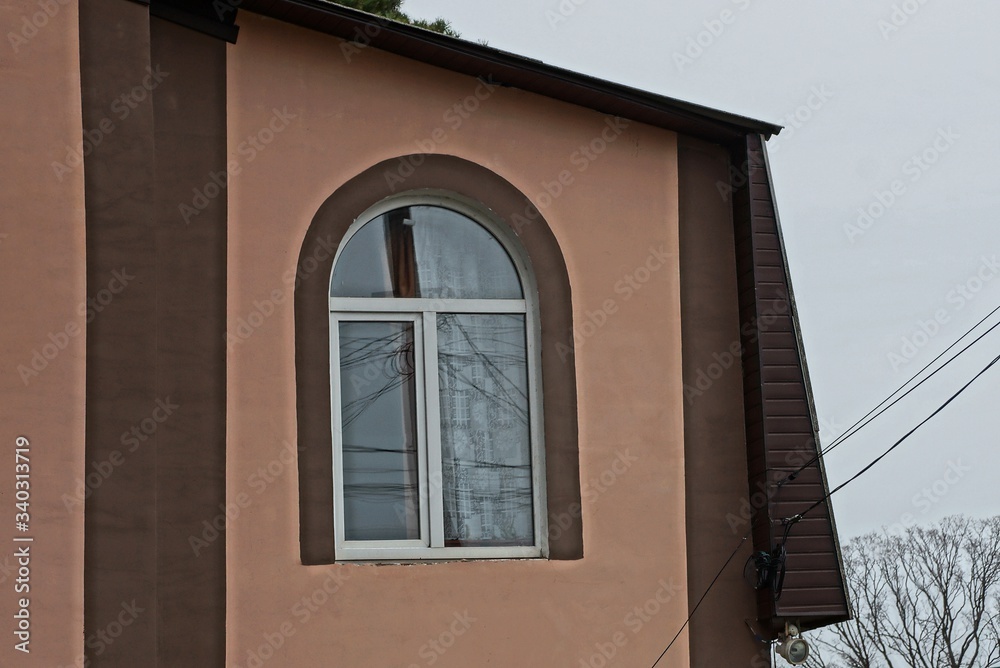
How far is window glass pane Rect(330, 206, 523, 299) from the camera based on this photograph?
30.0 feet

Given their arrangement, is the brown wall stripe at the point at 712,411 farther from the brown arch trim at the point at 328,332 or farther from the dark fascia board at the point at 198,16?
the dark fascia board at the point at 198,16

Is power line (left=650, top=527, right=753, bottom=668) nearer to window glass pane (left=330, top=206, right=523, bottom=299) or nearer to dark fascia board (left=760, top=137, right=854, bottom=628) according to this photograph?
dark fascia board (left=760, top=137, right=854, bottom=628)

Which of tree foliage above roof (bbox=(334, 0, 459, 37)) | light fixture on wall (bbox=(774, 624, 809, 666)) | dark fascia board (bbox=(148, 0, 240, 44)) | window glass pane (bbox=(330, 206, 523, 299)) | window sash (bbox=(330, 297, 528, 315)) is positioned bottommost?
light fixture on wall (bbox=(774, 624, 809, 666))

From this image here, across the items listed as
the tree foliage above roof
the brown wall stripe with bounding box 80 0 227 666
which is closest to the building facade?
the brown wall stripe with bounding box 80 0 227 666

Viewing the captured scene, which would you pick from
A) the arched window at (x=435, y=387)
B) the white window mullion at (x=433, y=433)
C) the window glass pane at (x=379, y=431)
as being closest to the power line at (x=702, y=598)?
the arched window at (x=435, y=387)

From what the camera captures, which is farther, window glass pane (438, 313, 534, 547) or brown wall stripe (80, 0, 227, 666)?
window glass pane (438, 313, 534, 547)

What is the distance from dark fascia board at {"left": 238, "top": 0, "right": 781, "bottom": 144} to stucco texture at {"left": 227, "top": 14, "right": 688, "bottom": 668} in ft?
0.35

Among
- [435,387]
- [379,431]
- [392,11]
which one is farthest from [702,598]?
[392,11]

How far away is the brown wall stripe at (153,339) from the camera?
761cm

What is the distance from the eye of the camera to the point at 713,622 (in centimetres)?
896

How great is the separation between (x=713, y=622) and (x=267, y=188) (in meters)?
4.04

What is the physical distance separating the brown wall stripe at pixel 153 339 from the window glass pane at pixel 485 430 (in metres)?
1.50

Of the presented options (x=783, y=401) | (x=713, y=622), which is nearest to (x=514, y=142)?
(x=783, y=401)

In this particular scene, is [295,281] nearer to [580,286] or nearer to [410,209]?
[410,209]
